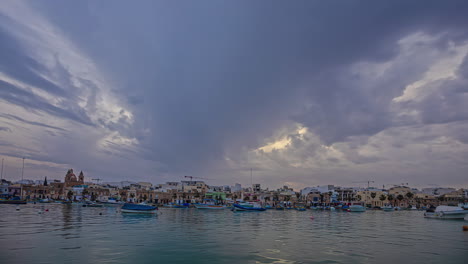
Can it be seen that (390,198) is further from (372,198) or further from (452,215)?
(452,215)

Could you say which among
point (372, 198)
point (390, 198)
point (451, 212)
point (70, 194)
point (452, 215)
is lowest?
point (372, 198)

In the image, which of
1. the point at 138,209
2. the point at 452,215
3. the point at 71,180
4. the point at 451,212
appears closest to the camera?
the point at 451,212

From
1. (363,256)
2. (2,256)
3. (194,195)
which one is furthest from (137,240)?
(194,195)

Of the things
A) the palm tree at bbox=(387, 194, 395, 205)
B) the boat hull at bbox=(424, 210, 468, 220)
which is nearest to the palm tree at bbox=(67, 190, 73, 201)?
the boat hull at bbox=(424, 210, 468, 220)

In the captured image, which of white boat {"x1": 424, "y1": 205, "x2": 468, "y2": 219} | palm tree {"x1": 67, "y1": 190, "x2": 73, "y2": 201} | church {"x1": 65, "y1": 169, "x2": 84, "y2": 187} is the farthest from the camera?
church {"x1": 65, "y1": 169, "x2": 84, "y2": 187}

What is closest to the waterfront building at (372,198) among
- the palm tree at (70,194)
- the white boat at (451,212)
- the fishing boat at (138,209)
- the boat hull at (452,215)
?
the boat hull at (452,215)

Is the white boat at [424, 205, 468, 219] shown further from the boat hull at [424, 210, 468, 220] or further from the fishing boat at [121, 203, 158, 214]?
the fishing boat at [121, 203, 158, 214]

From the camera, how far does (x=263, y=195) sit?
175500 mm

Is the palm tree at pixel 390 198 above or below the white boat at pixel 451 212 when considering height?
below

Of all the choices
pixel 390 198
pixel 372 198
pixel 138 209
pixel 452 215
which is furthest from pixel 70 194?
pixel 390 198

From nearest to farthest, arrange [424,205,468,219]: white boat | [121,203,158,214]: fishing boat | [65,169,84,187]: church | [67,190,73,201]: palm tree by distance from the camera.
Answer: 1. [424,205,468,219]: white boat
2. [121,203,158,214]: fishing boat
3. [67,190,73,201]: palm tree
4. [65,169,84,187]: church

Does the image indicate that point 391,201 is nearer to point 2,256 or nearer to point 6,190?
point 2,256

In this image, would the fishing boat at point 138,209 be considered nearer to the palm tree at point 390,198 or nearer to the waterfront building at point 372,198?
the waterfront building at point 372,198

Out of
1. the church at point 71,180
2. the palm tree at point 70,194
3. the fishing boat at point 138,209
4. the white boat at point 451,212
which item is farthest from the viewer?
the church at point 71,180
